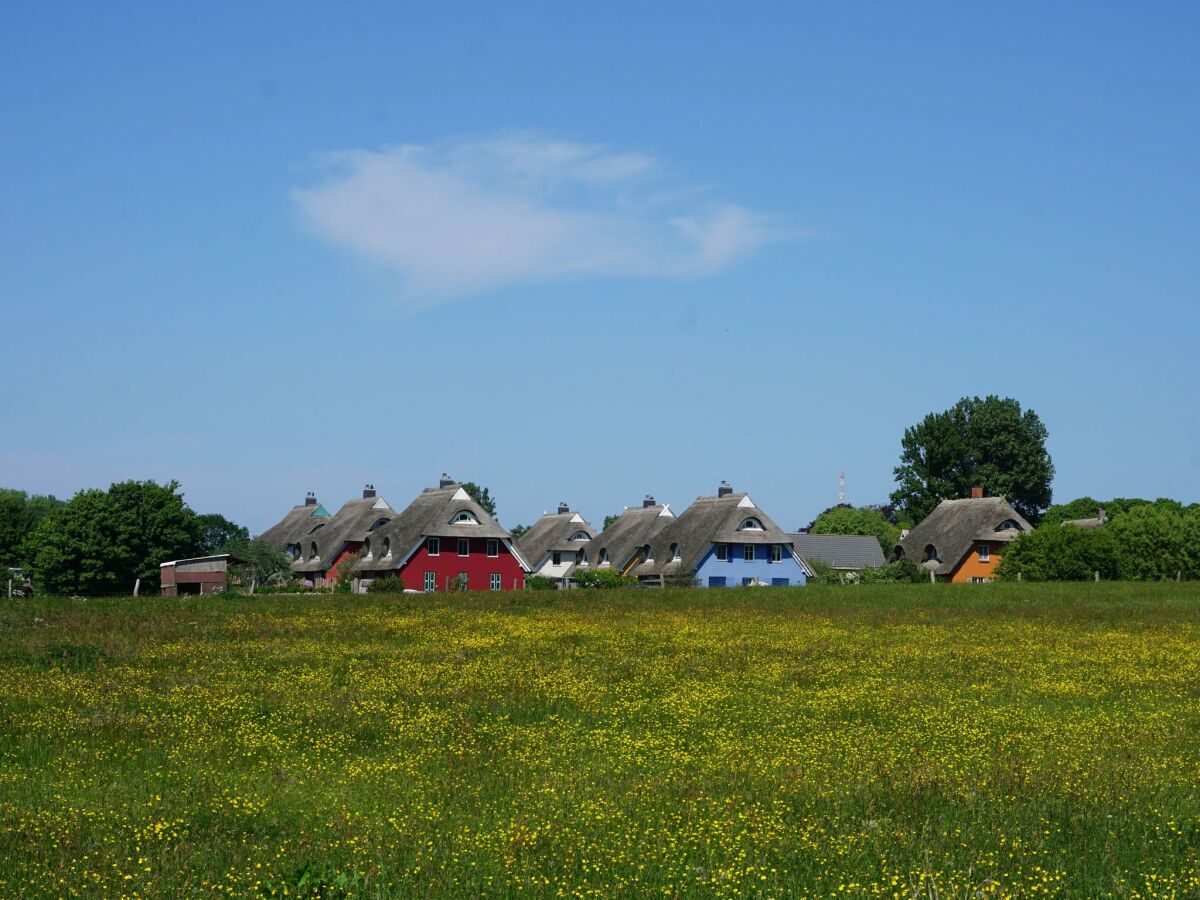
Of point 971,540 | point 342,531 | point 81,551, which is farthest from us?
point 342,531

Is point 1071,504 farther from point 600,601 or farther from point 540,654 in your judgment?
point 540,654

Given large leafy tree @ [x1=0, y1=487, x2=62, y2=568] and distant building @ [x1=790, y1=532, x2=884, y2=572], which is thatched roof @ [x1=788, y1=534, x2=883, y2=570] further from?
large leafy tree @ [x1=0, y1=487, x2=62, y2=568]

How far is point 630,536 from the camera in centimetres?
11181

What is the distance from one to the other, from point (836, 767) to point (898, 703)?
6.34 meters

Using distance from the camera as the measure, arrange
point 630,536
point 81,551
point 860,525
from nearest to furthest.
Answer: point 81,551 < point 630,536 < point 860,525

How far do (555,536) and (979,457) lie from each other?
4723 cm

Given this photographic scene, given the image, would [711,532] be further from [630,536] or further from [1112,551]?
[1112,551]

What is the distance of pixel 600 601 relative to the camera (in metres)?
51.3

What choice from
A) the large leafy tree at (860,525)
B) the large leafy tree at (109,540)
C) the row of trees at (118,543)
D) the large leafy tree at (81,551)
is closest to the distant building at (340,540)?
the row of trees at (118,543)

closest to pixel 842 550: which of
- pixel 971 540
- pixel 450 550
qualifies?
pixel 971 540

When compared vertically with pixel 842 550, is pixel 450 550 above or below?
below

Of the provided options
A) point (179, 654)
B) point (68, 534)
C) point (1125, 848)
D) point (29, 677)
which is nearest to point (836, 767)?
point (1125, 848)

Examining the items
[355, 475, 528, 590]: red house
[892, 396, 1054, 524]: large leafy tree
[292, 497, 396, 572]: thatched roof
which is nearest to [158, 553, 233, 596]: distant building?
[355, 475, 528, 590]: red house

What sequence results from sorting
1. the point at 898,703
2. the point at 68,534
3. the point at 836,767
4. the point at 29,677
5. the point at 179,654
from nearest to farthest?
the point at 836,767 < the point at 898,703 < the point at 29,677 < the point at 179,654 < the point at 68,534
